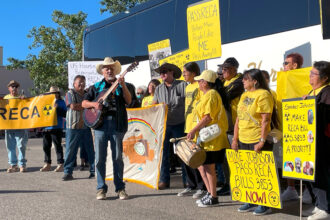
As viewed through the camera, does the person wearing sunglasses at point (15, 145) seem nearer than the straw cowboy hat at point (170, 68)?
No

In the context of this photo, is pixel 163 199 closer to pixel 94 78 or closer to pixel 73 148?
pixel 73 148

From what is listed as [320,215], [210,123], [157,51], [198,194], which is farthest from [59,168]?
[320,215]

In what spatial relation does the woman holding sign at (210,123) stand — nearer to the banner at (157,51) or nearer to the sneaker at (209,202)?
the sneaker at (209,202)

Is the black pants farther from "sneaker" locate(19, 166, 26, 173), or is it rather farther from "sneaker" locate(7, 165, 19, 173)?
"sneaker" locate(7, 165, 19, 173)

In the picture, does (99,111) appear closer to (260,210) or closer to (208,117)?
(208,117)

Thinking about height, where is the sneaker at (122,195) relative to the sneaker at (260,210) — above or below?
above

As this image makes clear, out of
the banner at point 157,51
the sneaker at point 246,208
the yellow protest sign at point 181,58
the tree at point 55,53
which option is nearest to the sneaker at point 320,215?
the sneaker at point 246,208

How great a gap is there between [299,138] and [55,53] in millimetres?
34310

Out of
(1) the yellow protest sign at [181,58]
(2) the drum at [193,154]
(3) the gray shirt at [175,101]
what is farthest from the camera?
(1) the yellow protest sign at [181,58]

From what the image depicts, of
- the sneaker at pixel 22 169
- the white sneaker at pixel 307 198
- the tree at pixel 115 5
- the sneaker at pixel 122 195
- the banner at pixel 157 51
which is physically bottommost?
the white sneaker at pixel 307 198

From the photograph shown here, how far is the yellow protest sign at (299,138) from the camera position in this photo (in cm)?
462

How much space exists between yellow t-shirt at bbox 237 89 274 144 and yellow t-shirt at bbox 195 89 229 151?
1.25 feet

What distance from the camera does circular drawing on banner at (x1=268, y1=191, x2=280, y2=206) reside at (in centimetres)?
506

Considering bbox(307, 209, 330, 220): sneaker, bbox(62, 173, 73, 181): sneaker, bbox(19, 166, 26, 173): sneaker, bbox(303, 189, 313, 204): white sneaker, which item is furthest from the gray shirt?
bbox(19, 166, 26, 173): sneaker
